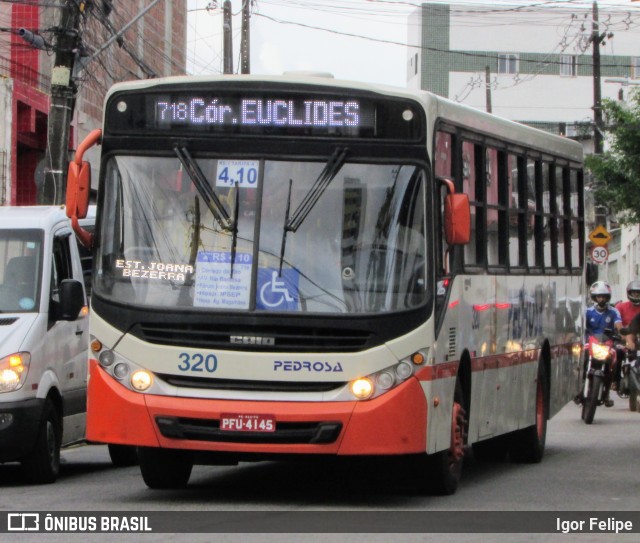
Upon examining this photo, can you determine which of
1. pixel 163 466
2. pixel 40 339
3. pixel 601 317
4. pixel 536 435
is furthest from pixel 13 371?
pixel 601 317

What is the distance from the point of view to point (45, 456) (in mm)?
12789

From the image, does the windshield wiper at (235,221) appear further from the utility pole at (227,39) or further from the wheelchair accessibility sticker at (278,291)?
the utility pole at (227,39)

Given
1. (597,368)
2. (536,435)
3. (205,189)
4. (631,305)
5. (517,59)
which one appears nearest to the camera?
(205,189)

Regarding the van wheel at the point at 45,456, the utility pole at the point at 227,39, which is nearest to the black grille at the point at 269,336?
the van wheel at the point at 45,456

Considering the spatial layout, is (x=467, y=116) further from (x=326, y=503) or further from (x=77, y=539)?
(x=77, y=539)

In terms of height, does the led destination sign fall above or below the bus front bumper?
above

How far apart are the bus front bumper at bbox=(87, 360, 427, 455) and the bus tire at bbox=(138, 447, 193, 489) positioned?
2.34 feet

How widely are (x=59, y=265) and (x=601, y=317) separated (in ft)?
34.0

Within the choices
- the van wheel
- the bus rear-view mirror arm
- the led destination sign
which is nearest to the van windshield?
the van wheel

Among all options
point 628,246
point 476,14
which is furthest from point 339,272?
point 476,14

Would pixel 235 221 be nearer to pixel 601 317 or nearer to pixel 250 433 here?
pixel 250 433

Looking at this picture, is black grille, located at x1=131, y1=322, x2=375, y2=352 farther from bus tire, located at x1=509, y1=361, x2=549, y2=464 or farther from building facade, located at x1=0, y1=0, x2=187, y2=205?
building facade, located at x1=0, y1=0, x2=187, y2=205

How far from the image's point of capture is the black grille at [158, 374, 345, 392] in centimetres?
1055

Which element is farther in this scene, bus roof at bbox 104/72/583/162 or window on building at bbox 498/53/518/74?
window on building at bbox 498/53/518/74
